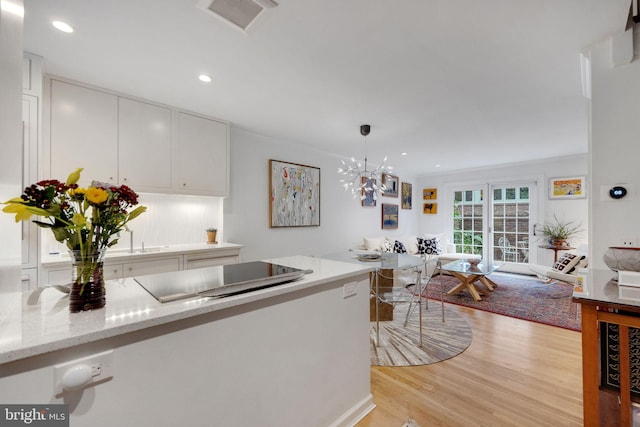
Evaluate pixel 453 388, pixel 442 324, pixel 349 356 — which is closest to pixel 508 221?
pixel 442 324

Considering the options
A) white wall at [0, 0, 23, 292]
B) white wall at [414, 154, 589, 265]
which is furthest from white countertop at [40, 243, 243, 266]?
white wall at [414, 154, 589, 265]

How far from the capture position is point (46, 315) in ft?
2.88

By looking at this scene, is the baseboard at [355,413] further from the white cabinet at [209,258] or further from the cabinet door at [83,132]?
the cabinet door at [83,132]

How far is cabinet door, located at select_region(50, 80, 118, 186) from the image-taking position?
2.29m

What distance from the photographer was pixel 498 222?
6043mm

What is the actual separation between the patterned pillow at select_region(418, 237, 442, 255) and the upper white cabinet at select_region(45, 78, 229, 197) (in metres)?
4.27

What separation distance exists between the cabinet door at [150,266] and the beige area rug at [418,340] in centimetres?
212

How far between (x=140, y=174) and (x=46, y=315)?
2173 millimetres

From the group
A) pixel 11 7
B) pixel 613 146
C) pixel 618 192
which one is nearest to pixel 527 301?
pixel 618 192

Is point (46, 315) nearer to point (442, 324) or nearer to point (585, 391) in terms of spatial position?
point (585, 391)

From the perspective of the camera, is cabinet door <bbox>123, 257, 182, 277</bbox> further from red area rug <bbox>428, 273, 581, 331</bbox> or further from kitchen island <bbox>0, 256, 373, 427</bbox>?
red area rug <bbox>428, 273, 581, 331</bbox>

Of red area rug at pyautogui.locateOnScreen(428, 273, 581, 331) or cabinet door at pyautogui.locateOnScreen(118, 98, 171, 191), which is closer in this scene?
cabinet door at pyautogui.locateOnScreen(118, 98, 171, 191)

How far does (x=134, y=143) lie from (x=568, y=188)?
7.04m


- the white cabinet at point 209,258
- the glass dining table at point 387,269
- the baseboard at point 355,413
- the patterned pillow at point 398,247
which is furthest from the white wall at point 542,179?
the baseboard at point 355,413
